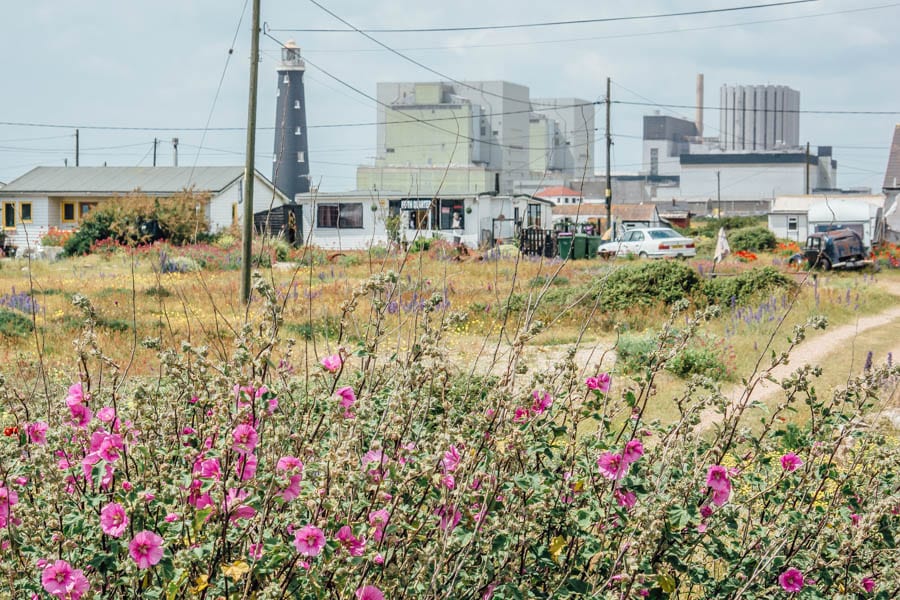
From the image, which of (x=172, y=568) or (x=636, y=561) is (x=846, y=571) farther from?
(x=172, y=568)

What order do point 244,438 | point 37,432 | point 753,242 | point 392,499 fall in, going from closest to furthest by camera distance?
point 244,438
point 392,499
point 37,432
point 753,242

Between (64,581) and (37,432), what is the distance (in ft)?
3.12

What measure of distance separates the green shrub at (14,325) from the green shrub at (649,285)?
9.85 m

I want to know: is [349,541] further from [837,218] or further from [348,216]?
[348,216]

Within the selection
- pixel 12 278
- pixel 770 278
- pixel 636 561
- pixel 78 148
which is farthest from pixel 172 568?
pixel 78 148

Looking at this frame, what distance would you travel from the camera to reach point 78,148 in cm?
8194

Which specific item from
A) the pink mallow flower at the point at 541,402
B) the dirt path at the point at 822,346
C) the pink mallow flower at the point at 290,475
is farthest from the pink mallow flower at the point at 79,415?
the dirt path at the point at 822,346

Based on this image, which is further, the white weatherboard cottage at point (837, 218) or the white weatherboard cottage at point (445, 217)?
the white weatherboard cottage at point (445, 217)

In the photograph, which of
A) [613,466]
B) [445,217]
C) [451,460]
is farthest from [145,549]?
[445,217]

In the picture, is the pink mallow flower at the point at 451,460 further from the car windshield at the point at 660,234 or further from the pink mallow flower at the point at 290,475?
A: the car windshield at the point at 660,234

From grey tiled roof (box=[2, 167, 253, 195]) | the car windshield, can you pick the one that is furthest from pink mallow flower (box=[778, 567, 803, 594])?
grey tiled roof (box=[2, 167, 253, 195])

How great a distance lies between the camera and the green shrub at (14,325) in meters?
15.8

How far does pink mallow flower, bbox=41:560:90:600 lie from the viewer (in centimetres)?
297

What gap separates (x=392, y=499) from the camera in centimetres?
338
